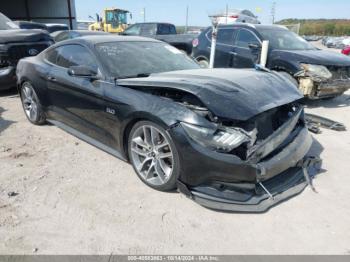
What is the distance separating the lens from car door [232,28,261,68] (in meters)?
7.72

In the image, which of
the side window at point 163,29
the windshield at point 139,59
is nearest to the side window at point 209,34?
the windshield at point 139,59

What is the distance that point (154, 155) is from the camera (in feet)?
11.0

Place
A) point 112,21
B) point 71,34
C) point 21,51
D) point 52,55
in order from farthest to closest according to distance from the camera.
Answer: point 112,21 → point 71,34 → point 21,51 → point 52,55

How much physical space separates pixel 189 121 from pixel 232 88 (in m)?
0.63

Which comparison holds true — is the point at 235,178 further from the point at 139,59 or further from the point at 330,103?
the point at 330,103

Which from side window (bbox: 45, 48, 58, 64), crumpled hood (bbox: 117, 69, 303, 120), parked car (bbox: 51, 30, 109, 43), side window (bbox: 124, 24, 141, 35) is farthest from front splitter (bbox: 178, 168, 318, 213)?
side window (bbox: 124, 24, 141, 35)

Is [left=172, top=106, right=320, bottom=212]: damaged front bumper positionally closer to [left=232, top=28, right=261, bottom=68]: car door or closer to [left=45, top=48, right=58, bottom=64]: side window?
[left=45, top=48, right=58, bottom=64]: side window

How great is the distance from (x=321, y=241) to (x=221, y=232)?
813 mm

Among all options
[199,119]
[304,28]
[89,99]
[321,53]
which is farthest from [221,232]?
[304,28]

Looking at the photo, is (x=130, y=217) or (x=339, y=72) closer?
(x=130, y=217)

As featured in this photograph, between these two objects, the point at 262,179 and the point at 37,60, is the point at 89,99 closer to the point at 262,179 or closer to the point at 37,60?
the point at 37,60

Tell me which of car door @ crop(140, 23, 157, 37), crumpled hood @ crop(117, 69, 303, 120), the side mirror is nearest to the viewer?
crumpled hood @ crop(117, 69, 303, 120)

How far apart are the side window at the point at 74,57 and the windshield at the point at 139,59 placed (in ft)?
0.57

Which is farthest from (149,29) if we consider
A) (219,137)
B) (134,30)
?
(219,137)
